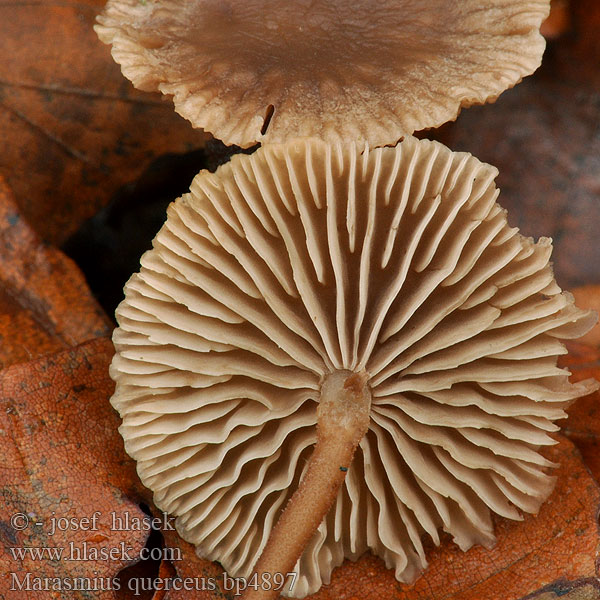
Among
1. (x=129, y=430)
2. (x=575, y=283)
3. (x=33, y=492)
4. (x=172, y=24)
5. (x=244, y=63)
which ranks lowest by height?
(x=33, y=492)

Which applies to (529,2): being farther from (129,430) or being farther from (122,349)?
(129,430)

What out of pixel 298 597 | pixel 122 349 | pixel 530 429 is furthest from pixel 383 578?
pixel 122 349

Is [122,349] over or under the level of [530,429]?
over

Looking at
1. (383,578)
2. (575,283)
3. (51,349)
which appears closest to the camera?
(383,578)

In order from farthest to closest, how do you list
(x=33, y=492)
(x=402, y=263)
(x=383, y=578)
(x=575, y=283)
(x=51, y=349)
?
1. (x=575, y=283)
2. (x=51, y=349)
3. (x=383, y=578)
4. (x=33, y=492)
5. (x=402, y=263)

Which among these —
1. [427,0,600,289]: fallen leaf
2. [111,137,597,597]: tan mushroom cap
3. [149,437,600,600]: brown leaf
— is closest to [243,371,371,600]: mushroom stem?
[111,137,597,597]: tan mushroom cap

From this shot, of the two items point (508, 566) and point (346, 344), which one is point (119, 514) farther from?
point (508, 566)

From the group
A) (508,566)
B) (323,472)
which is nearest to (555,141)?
(508,566)
